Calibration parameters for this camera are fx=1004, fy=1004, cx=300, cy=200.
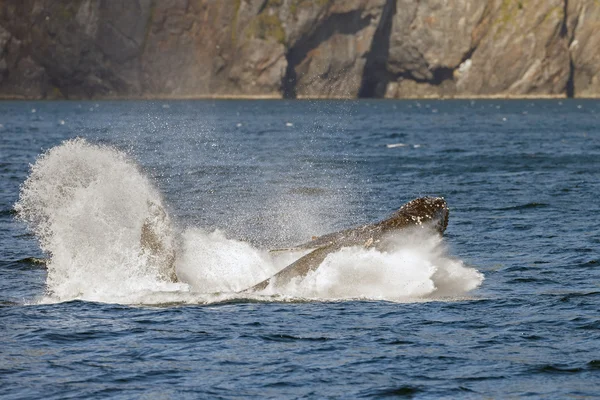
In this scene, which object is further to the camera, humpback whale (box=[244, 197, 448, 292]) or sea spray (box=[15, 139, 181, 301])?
sea spray (box=[15, 139, 181, 301])

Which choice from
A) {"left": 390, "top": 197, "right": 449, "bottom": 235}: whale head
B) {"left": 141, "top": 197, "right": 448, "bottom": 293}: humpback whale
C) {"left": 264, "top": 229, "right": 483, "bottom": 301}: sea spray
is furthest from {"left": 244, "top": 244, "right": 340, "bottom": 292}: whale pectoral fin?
{"left": 390, "top": 197, "right": 449, "bottom": 235}: whale head

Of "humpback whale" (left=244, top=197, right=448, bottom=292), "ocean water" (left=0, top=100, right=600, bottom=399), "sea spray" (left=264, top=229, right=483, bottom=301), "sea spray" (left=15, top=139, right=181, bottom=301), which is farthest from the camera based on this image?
"sea spray" (left=15, top=139, right=181, bottom=301)

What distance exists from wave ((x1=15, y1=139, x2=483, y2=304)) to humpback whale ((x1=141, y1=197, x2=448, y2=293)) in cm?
3

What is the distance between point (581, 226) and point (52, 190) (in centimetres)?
1708

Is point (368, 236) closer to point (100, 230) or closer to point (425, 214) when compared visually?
point (425, 214)

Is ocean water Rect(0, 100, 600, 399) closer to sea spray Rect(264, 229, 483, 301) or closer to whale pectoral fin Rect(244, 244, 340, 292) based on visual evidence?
sea spray Rect(264, 229, 483, 301)

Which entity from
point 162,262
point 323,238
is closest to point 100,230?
point 162,262

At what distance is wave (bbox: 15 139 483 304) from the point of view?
864 inches

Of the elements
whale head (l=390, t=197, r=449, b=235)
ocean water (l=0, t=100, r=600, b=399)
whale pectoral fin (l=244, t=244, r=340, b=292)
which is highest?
whale head (l=390, t=197, r=449, b=235)

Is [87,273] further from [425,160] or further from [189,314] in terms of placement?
[425,160]

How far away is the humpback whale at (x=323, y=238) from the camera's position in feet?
72.5

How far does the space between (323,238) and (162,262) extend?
3755mm

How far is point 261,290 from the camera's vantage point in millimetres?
22000

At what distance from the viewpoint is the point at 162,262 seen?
73.9ft
